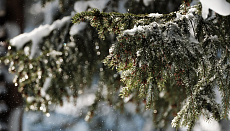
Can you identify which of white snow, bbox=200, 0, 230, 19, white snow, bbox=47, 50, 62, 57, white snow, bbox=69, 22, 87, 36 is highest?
white snow, bbox=69, 22, 87, 36

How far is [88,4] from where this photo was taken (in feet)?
7.47

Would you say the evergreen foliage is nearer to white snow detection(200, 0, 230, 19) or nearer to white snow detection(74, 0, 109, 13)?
white snow detection(200, 0, 230, 19)

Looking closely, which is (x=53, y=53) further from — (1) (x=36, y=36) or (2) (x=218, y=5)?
(2) (x=218, y=5)

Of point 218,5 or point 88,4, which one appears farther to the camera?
point 88,4

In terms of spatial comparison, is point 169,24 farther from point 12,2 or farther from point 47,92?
point 12,2

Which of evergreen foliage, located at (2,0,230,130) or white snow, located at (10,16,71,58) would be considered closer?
evergreen foliage, located at (2,0,230,130)

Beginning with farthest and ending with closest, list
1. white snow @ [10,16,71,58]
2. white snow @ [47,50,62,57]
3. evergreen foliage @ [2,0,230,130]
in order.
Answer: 1. white snow @ [10,16,71,58]
2. white snow @ [47,50,62,57]
3. evergreen foliage @ [2,0,230,130]

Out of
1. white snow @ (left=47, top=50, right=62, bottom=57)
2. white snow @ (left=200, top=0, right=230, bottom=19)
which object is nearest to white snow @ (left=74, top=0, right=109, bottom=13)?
white snow @ (left=47, top=50, right=62, bottom=57)

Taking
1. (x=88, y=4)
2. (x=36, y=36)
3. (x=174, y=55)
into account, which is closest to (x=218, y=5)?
(x=174, y=55)

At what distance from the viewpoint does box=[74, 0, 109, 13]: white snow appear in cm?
212

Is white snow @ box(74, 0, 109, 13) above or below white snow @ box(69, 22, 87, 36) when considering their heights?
above

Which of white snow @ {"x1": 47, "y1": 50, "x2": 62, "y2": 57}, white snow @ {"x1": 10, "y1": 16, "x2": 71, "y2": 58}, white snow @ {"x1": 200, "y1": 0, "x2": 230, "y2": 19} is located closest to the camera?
white snow @ {"x1": 200, "y1": 0, "x2": 230, "y2": 19}

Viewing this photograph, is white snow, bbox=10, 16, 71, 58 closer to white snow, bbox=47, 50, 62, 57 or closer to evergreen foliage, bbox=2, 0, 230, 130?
white snow, bbox=47, 50, 62, 57

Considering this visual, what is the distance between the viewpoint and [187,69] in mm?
729
